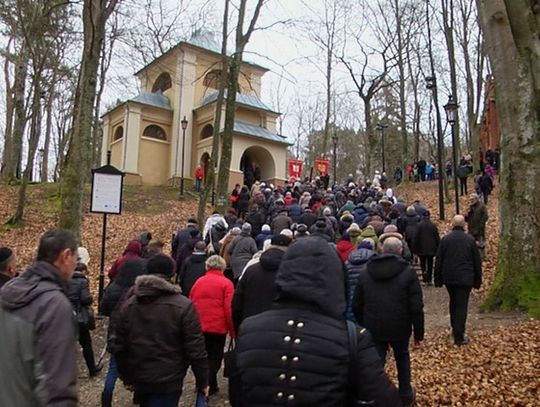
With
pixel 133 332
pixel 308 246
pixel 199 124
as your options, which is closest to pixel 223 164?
pixel 133 332

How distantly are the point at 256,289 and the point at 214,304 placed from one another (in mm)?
954

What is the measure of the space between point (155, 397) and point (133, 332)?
0.54 meters

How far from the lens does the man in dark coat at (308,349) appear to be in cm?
213

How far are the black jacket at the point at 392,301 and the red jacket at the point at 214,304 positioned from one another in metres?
1.55

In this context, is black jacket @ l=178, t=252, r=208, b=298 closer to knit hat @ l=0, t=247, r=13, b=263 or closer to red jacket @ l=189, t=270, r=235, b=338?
red jacket @ l=189, t=270, r=235, b=338

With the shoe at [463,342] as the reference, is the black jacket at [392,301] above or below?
above

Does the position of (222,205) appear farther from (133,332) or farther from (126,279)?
(133,332)

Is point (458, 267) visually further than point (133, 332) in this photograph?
Yes

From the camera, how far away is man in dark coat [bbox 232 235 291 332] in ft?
15.6

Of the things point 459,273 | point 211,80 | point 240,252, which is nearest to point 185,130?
point 211,80

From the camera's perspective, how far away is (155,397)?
12.5 feet

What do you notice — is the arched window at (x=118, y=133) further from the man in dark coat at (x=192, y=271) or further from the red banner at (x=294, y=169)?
the man in dark coat at (x=192, y=271)

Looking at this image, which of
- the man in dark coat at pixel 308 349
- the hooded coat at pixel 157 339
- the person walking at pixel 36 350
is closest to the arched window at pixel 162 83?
the hooded coat at pixel 157 339

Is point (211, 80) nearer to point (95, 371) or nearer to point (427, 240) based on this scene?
point (427, 240)
